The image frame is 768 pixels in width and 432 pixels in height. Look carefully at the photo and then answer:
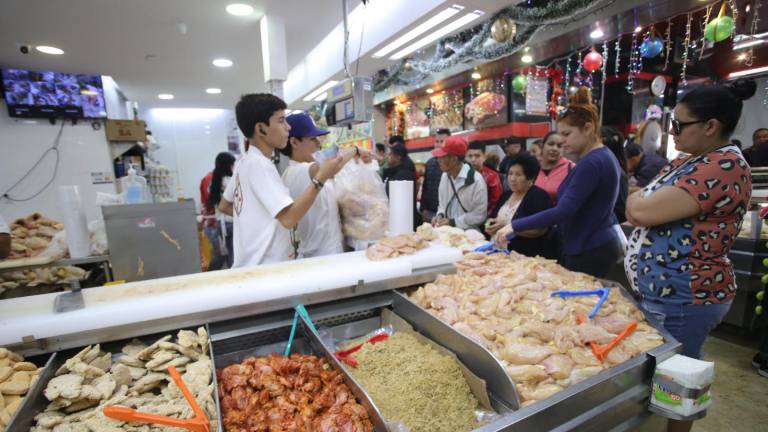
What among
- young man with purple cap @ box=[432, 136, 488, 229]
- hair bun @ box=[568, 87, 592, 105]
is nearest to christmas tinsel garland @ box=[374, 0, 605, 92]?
young man with purple cap @ box=[432, 136, 488, 229]

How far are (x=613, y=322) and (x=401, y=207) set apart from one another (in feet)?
3.89

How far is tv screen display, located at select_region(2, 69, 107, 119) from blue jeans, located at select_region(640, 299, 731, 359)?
9.05 m

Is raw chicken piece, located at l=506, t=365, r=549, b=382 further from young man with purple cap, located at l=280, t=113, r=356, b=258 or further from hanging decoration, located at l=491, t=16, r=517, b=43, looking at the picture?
hanging decoration, located at l=491, t=16, r=517, b=43

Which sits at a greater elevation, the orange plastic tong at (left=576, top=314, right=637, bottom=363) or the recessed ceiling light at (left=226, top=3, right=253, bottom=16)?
the recessed ceiling light at (left=226, top=3, right=253, bottom=16)

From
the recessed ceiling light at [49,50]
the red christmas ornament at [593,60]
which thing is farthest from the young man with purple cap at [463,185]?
the recessed ceiling light at [49,50]

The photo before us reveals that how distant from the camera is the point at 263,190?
1.80 metres

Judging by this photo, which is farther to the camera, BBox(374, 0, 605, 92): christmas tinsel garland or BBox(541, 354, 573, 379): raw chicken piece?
BBox(374, 0, 605, 92): christmas tinsel garland

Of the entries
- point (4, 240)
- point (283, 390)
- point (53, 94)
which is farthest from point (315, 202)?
point (53, 94)

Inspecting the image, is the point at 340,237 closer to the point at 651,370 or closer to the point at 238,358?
the point at 238,358

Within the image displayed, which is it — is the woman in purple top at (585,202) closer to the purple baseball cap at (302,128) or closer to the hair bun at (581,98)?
the hair bun at (581,98)

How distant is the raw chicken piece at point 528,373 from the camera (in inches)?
42.8

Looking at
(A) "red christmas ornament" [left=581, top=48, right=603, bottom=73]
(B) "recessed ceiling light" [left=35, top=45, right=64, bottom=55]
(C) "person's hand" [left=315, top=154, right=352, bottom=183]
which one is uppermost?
(B) "recessed ceiling light" [left=35, top=45, right=64, bottom=55]

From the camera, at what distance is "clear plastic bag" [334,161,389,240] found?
232 cm

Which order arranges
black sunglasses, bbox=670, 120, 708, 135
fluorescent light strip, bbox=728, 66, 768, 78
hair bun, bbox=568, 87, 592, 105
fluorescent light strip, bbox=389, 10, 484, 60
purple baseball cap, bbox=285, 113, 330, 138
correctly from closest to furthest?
1. black sunglasses, bbox=670, 120, 708, 135
2. hair bun, bbox=568, 87, 592, 105
3. purple baseball cap, bbox=285, 113, 330, 138
4. fluorescent light strip, bbox=389, 10, 484, 60
5. fluorescent light strip, bbox=728, 66, 768, 78
